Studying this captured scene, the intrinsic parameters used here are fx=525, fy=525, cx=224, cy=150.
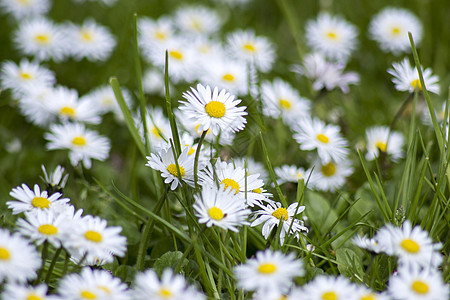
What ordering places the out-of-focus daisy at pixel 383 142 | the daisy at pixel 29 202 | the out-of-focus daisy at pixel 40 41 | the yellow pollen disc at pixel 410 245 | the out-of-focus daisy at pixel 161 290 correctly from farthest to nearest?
the out-of-focus daisy at pixel 40 41
the out-of-focus daisy at pixel 383 142
the daisy at pixel 29 202
the yellow pollen disc at pixel 410 245
the out-of-focus daisy at pixel 161 290

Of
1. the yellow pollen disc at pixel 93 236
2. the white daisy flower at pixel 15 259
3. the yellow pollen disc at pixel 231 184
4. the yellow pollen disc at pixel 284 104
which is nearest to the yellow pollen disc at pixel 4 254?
the white daisy flower at pixel 15 259

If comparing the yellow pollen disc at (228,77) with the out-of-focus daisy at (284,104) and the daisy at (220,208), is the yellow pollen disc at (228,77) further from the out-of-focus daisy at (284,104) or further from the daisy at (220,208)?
the daisy at (220,208)

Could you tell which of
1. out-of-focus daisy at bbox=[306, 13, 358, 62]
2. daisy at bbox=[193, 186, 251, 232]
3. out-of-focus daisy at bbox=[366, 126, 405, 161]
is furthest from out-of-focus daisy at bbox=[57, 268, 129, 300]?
out-of-focus daisy at bbox=[306, 13, 358, 62]

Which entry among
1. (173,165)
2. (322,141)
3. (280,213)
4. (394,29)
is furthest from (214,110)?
(394,29)

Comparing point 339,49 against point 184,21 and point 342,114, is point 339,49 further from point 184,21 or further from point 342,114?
point 184,21

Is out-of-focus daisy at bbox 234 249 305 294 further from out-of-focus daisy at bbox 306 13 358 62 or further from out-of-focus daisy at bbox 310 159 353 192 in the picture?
out-of-focus daisy at bbox 306 13 358 62
